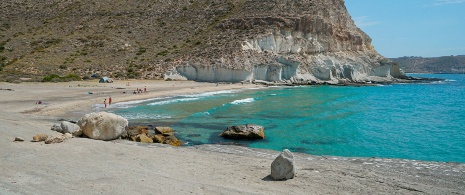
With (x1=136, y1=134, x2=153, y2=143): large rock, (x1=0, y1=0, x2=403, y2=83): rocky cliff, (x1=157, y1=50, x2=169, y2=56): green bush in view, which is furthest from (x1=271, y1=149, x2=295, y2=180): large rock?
(x1=157, y1=50, x2=169, y2=56): green bush

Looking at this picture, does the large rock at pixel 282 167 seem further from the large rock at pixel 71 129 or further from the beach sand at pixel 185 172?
Answer: the large rock at pixel 71 129

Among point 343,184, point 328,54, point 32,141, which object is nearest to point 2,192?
point 32,141

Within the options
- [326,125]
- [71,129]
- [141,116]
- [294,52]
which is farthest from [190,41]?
[71,129]

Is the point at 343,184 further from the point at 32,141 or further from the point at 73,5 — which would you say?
the point at 73,5

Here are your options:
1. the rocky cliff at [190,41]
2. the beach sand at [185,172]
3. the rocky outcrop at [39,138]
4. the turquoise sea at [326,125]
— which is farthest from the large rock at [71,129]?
the rocky cliff at [190,41]

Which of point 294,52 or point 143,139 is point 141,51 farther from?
point 143,139

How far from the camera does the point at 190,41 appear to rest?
61781mm

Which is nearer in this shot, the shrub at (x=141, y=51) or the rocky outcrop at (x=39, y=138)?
the rocky outcrop at (x=39, y=138)

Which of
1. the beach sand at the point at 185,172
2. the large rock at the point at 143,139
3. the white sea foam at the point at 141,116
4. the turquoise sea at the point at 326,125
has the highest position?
the beach sand at the point at 185,172

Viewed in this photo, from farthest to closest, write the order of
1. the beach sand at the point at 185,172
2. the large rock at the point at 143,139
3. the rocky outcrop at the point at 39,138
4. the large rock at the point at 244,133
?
the large rock at the point at 244,133
the large rock at the point at 143,139
the rocky outcrop at the point at 39,138
the beach sand at the point at 185,172

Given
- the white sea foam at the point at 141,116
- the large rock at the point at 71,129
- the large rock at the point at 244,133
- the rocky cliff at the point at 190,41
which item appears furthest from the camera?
the rocky cliff at the point at 190,41

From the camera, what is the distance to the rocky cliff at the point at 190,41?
54469 mm

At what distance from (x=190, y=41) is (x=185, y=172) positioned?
54193mm

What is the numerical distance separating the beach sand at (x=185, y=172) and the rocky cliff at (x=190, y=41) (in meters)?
41.7
